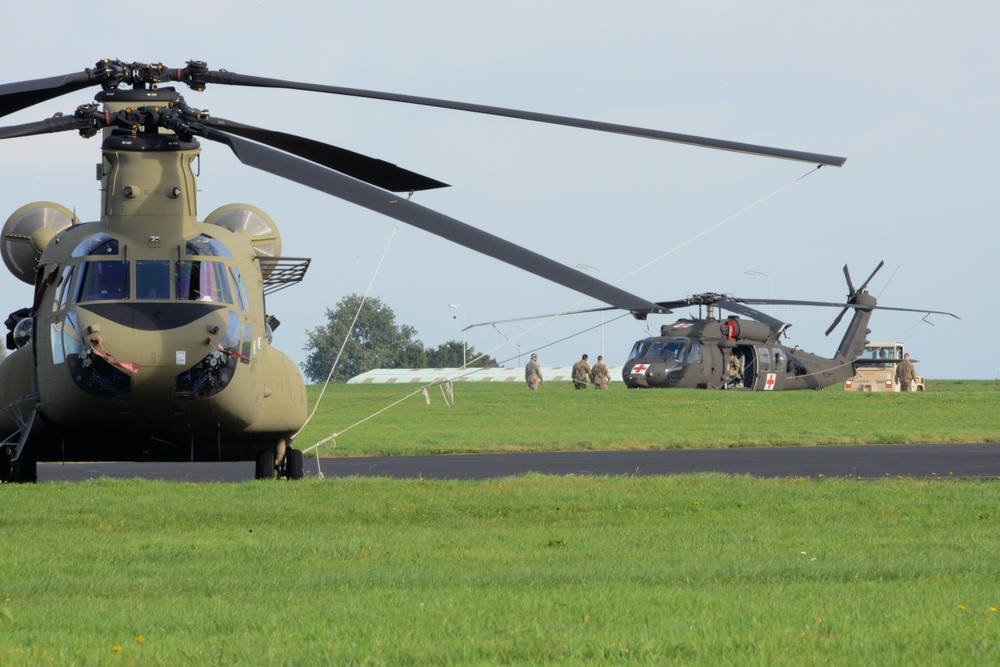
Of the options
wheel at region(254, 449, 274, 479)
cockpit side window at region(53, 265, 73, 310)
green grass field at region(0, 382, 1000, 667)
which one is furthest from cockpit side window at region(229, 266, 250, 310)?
wheel at region(254, 449, 274, 479)

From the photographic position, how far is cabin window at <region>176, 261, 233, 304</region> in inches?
528

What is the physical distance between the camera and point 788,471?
17656mm

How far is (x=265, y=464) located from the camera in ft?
51.6

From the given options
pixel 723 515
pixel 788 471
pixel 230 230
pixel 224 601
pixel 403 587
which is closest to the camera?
pixel 224 601

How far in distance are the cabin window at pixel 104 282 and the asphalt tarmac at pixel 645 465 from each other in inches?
191

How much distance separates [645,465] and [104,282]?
9.02 m

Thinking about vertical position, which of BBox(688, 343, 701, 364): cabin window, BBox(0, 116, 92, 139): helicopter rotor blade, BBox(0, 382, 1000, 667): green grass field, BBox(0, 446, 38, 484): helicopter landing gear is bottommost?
BBox(0, 382, 1000, 667): green grass field

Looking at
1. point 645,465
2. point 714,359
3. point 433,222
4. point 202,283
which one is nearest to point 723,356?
point 714,359

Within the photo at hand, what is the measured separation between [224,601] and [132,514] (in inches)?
198

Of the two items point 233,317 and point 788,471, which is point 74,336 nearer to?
point 233,317

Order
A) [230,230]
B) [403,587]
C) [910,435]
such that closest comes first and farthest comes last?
[403,587] → [230,230] → [910,435]

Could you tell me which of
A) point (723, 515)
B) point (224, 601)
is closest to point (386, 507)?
point (723, 515)

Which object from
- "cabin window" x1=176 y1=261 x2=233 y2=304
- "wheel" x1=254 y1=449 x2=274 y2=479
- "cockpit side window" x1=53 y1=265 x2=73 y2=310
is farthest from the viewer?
"wheel" x1=254 y1=449 x2=274 y2=479

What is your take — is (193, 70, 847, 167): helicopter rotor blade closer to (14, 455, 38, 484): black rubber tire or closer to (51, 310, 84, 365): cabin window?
(51, 310, 84, 365): cabin window
